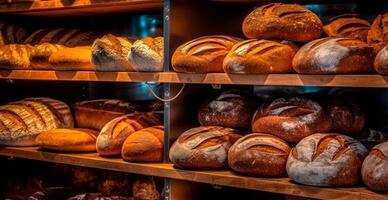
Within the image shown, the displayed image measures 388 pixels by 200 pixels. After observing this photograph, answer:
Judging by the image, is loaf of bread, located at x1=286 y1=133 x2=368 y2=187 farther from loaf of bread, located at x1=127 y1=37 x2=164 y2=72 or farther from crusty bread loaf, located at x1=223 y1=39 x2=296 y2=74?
loaf of bread, located at x1=127 y1=37 x2=164 y2=72

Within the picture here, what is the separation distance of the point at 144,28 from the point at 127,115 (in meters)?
0.69

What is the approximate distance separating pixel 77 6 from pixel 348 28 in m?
1.38

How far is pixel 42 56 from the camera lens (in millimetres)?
2805

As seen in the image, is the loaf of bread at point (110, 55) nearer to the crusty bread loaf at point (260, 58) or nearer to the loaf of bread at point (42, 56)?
the loaf of bread at point (42, 56)

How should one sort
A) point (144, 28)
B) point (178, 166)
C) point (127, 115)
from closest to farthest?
point (178, 166)
point (127, 115)
point (144, 28)

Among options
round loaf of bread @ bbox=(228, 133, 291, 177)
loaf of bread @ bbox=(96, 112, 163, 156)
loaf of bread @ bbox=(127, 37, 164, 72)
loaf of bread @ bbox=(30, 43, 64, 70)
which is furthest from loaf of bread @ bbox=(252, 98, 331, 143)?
loaf of bread @ bbox=(30, 43, 64, 70)

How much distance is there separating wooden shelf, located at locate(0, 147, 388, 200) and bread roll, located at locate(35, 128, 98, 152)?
0.04 m

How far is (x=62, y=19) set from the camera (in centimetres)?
342

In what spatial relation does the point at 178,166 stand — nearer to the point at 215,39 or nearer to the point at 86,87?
the point at 215,39

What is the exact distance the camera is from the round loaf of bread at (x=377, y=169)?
1844 mm

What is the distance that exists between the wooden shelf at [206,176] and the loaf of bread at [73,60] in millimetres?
459

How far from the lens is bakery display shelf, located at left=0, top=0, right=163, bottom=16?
2611 millimetres

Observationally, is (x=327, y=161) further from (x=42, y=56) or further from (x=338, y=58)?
(x=42, y=56)

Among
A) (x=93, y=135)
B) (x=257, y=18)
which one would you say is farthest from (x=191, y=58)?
(x=93, y=135)
